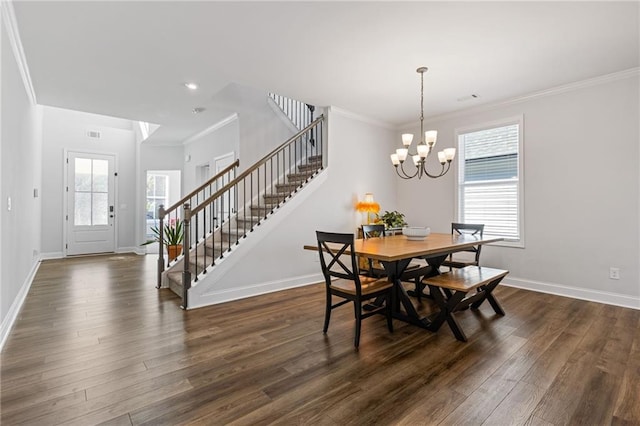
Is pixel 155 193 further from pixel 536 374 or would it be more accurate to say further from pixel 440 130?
pixel 536 374

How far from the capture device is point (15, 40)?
2.81 m

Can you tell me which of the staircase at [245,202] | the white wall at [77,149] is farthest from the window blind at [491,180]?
the white wall at [77,149]

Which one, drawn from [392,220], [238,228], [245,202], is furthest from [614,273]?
[238,228]

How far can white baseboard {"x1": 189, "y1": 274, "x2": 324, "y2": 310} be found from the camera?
3600mm

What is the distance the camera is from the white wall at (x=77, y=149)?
6.66 metres

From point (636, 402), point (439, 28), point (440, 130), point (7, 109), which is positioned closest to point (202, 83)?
point (7, 109)

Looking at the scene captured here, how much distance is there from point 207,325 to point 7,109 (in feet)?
8.62

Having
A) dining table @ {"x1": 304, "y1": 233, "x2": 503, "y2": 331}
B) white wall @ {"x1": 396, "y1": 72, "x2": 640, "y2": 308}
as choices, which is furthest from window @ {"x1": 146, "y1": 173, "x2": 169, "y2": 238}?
white wall @ {"x1": 396, "y1": 72, "x2": 640, "y2": 308}

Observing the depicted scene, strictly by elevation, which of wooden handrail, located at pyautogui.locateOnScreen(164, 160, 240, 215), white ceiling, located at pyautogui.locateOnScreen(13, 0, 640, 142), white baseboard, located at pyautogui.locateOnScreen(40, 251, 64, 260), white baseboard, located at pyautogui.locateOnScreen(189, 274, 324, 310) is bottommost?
white baseboard, located at pyautogui.locateOnScreen(189, 274, 324, 310)

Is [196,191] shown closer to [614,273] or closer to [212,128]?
[212,128]

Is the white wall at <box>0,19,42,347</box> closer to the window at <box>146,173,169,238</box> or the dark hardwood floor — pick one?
the dark hardwood floor

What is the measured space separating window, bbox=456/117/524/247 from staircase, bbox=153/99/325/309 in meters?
2.43

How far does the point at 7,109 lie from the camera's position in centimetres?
269

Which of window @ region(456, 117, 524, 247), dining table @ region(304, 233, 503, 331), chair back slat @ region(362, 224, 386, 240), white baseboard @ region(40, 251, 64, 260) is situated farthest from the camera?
white baseboard @ region(40, 251, 64, 260)
